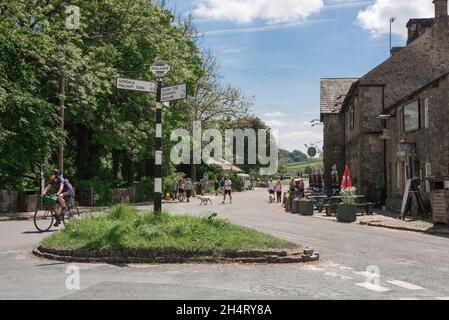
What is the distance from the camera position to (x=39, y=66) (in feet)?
77.7

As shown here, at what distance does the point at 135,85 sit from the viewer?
432 inches

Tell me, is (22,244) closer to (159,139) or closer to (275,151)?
(159,139)

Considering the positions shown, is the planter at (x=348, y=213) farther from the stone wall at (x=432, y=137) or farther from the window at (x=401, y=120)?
the window at (x=401, y=120)

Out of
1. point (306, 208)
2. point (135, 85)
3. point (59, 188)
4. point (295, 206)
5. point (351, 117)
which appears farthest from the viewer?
point (351, 117)

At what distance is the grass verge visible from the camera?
9906 millimetres

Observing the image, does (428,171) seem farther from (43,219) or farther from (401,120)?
(43,219)

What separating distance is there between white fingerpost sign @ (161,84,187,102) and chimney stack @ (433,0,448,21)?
85.2 feet

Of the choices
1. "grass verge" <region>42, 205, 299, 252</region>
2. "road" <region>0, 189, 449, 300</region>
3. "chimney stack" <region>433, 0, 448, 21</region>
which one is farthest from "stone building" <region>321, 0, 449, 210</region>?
"road" <region>0, 189, 449, 300</region>

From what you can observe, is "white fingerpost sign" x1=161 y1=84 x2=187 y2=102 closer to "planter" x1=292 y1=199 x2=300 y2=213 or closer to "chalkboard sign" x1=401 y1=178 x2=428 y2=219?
"chalkboard sign" x1=401 y1=178 x2=428 y2=219

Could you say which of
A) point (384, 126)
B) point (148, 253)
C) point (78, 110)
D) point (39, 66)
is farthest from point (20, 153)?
point (384, 126)

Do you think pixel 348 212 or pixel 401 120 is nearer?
pixel 348 212

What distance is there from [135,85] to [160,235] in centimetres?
315

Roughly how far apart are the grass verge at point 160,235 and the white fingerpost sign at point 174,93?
2.63 metres

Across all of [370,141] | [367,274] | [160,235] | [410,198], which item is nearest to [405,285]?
[367,274]
